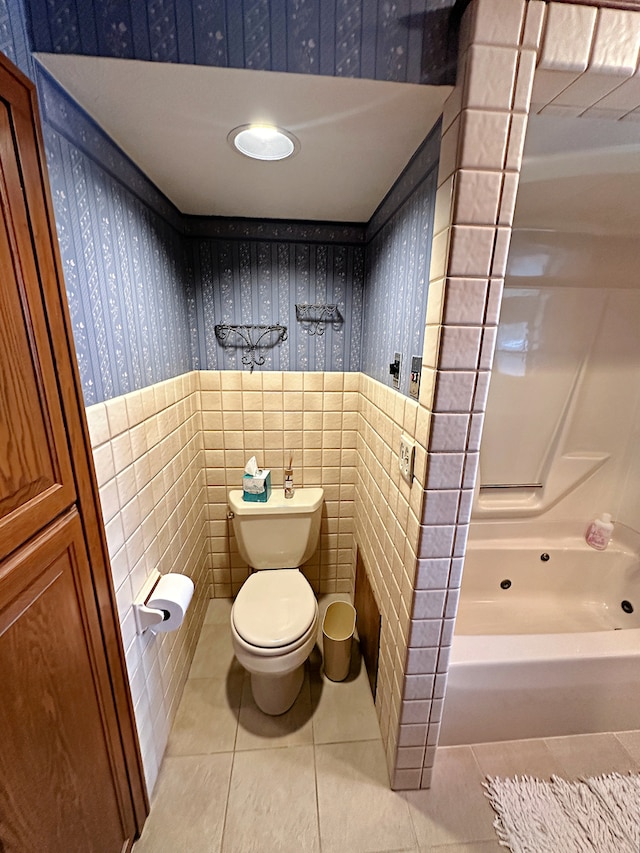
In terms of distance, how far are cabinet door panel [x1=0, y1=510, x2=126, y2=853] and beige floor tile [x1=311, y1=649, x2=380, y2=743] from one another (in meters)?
0.76

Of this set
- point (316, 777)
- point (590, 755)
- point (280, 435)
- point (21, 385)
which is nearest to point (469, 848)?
point (316, 777)

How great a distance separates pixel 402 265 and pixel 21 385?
108 cm

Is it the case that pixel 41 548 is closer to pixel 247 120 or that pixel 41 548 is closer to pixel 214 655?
pixel 247 120

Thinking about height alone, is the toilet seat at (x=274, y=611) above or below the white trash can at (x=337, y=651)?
above

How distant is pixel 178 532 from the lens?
1.40 metres

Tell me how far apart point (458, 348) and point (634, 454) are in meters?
1.71

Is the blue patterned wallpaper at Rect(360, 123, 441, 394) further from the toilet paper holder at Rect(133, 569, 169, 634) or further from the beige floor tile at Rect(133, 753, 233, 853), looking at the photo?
the beige floor tile at Rect(133, 753, 233, 853)

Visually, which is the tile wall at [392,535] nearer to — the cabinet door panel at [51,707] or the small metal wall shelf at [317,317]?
the small metal wall shelf at [317,317]

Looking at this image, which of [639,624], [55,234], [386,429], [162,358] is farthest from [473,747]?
[55,234]

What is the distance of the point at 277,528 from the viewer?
1.67m

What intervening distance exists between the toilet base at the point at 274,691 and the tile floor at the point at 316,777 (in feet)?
0.14

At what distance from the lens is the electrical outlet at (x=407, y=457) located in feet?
3.12

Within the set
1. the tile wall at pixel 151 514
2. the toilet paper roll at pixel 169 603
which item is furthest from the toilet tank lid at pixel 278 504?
the toilet paper roll at pixel 169 603

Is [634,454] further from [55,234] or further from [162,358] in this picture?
[55,234]
